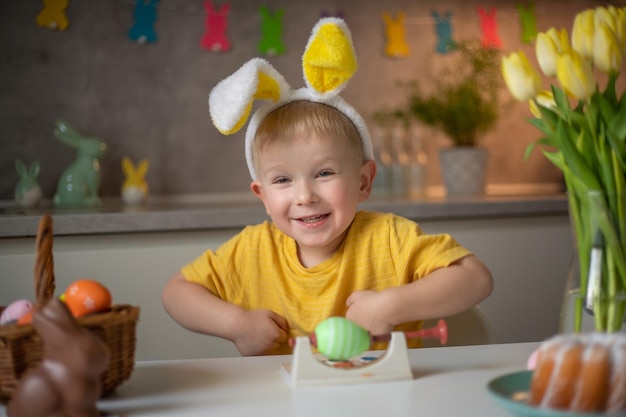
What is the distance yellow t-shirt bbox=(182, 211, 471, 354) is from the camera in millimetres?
1386

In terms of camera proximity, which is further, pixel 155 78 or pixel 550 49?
pixel 155 78

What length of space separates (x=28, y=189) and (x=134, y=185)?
1.10 feet

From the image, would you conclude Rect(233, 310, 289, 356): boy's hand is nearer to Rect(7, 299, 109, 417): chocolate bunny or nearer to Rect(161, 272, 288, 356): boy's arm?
Rect(161, 272, 288, 356): boy's arm

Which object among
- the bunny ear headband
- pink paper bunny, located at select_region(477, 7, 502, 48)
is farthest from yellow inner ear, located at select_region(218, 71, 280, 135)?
pink paper bunny, located at select_region(477, 7, 502, 48)

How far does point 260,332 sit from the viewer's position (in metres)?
1.21

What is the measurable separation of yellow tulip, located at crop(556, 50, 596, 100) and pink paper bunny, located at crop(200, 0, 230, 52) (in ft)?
7.02


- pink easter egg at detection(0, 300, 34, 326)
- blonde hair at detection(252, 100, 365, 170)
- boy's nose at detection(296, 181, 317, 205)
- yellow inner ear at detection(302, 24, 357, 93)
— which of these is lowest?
pink easter egg at detection(0, 300, 34, 326)

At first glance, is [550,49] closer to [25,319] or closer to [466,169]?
[25,319]

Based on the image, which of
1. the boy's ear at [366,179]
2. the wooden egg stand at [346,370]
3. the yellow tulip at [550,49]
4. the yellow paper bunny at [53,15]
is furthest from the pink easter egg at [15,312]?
the yellow paper bunny at [53,15]

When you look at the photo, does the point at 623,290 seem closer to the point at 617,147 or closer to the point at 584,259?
the point at 584,259

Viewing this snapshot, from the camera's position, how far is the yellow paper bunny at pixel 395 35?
303 centimetres

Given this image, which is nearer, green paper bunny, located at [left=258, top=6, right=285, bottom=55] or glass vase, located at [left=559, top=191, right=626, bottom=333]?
glass vase, located at [left=559, top=191, right=626, bottom=333]

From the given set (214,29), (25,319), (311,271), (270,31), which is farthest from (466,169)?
(25,319)

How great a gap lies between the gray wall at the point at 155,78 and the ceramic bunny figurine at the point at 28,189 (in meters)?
0.20
